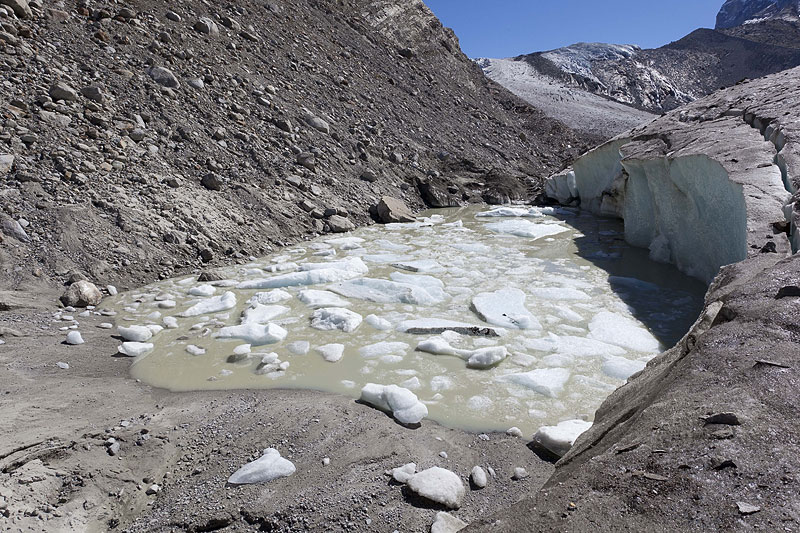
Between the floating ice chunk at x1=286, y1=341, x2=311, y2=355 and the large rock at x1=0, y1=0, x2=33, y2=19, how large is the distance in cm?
616

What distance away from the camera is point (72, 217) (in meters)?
4.57

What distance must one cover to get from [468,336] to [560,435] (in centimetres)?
137

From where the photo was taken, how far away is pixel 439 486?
1923mm

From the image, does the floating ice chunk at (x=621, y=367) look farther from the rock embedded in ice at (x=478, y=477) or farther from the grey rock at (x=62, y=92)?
the grey rock at (x=62, y=92)

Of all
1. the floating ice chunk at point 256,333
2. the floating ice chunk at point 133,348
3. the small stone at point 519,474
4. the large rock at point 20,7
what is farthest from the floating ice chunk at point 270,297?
the large rock at point 20,7

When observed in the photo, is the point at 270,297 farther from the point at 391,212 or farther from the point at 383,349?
the point at 391,212

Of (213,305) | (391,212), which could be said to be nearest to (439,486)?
(213,305)

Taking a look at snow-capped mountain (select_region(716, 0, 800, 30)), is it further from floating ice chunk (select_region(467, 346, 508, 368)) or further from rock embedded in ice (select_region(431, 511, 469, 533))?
rock embedded in ice (select_region(431, 511, 469, 533))

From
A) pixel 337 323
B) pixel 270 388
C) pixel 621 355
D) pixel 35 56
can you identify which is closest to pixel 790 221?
pixel 621 355

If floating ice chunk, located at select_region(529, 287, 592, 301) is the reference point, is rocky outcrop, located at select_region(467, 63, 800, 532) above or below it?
above

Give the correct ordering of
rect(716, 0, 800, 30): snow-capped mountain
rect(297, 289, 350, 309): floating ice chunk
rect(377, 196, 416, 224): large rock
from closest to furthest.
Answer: rect(297, 289, 350, 309): floating ice chunk, rect(377, 196, 416, 224): large rock, rect(716, 0, 800, 30): snow-capped mountain

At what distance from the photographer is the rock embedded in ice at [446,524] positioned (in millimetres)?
1724

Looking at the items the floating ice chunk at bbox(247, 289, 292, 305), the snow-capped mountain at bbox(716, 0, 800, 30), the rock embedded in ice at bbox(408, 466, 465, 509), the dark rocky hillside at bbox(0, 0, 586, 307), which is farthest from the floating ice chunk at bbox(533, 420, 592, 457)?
the snow-capped mountain at bbox(716, 0, 800, 30)

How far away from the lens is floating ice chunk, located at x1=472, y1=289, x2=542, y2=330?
151 inches
